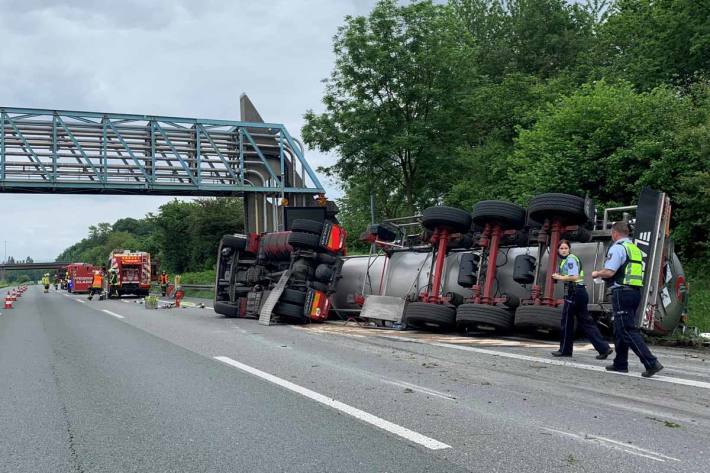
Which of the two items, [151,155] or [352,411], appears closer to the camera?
[352,411]

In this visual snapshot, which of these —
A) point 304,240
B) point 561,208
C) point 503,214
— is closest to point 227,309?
point 304,240

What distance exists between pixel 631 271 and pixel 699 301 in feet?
20.0

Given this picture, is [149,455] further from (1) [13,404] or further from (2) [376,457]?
(1) [13,404]

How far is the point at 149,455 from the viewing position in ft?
13.3

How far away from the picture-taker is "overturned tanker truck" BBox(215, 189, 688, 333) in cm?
885

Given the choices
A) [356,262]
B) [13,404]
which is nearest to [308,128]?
[356,262]

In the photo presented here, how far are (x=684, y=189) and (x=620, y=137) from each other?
92.0 inches

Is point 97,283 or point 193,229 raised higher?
point 193,229

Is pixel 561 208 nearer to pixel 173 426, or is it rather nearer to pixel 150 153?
pixel 173 426

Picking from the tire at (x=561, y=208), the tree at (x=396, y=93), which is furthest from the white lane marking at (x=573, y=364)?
the tree at (x=396, y=93)

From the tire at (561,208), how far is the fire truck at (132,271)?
91.3ft

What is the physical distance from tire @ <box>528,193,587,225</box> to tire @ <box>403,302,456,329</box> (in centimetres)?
219

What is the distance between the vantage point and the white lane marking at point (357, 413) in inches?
164

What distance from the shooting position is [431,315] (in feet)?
34.5
